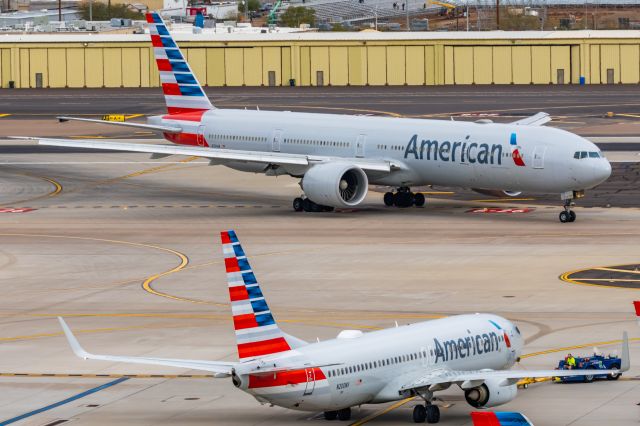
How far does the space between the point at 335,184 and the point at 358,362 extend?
40950 millimetres

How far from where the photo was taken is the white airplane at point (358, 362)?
34156 millimetres

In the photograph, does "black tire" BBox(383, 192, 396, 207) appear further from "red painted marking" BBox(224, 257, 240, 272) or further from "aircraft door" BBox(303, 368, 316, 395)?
"red painted marking" BBox(224, 257, 240, 272)

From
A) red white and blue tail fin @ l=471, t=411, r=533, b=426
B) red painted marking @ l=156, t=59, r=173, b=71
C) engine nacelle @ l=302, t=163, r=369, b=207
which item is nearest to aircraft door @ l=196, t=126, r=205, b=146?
red painted marking @ l=156, t=59, r=173, b=71

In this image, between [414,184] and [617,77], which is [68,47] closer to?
[617,77]

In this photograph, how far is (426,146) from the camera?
7712cm

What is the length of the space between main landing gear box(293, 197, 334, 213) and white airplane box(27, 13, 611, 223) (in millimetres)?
74

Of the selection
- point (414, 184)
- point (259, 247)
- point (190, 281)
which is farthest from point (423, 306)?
point (414, 184)

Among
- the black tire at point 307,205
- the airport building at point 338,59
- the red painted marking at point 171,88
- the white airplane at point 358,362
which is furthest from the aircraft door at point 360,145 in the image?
the airport building at point 338,59

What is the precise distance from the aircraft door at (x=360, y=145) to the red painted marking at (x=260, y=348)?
46113 mm

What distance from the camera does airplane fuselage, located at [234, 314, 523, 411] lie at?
3412cm

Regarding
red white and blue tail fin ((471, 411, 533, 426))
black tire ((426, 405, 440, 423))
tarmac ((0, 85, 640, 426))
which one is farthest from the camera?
tarmac ((0, 85, 640, 426))

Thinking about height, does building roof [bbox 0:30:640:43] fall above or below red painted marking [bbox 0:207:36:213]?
above

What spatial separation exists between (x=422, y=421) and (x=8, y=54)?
14720 centimetres

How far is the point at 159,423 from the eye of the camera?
36750 millimetres
